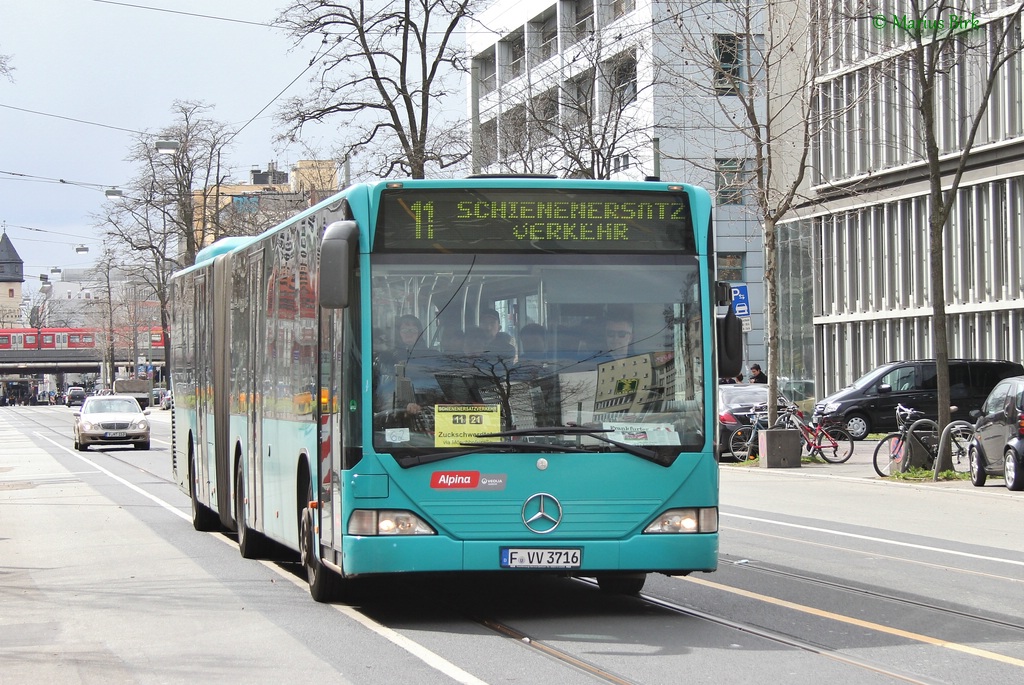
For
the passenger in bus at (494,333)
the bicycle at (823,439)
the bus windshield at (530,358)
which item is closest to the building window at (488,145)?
the bicycle at (823,439)

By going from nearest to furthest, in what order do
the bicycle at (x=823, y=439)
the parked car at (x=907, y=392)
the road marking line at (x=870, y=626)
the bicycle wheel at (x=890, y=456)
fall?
the road marking line at (x=870, y=626) < the bicycle wheel at (x=890, y=456) < the bicycle at (x=823, y=439) < the parked car at (x=907, y=392)

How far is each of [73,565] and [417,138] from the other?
79.6 feet

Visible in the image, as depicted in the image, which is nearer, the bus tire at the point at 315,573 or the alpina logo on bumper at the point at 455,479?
the alpina logo on bumper at the point at 455,479

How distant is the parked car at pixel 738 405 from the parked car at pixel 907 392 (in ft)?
15.4

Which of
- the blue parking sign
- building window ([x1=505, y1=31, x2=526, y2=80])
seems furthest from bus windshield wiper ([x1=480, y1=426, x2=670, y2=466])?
building window ([x1=505, y1=31, x2=526, y2=80])

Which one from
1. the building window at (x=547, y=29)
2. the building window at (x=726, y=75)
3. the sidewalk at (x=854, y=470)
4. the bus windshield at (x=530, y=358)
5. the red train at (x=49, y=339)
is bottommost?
the sidewalk at (x=854, y=470)

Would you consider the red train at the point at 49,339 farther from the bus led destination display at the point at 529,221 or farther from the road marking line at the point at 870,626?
the bus led destination display at the point at 529,221

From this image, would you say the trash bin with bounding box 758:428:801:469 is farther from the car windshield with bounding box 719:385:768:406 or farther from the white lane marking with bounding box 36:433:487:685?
the white lane marking with bounding box 36:433:487:685

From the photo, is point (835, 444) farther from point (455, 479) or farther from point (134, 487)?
point (455, 479)

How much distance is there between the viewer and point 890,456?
81.1 feet

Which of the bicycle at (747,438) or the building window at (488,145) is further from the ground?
the building window at (488,145)

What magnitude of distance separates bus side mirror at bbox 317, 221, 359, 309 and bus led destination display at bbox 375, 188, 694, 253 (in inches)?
16.6

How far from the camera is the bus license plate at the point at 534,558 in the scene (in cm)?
948

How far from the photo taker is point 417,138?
37156 millimetres
